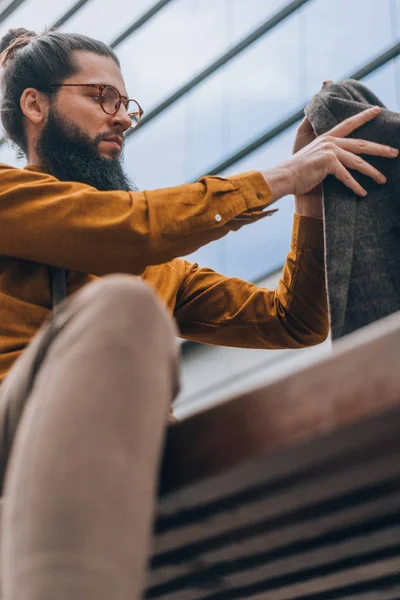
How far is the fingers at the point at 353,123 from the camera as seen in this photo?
2568 millimetres

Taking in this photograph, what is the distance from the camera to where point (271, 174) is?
250 centimetres

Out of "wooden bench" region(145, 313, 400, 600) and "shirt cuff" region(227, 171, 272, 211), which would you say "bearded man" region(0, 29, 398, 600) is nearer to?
"shirt cuff" region(227, 171, 272, 211)

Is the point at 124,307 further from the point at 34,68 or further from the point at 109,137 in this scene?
the point at 34,68

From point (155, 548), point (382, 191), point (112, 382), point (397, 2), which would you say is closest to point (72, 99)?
point (382, 191)

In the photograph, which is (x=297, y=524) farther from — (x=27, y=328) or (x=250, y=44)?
(x=250, y=44)

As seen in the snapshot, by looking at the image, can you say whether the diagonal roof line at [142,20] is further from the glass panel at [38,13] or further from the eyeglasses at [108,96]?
the eyeglasses at [108,96]

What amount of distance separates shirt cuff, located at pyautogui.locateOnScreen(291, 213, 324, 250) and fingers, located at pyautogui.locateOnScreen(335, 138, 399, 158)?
31 cm

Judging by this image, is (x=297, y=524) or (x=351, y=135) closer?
(x=297, y=524)

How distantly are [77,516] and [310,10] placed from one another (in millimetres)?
9254

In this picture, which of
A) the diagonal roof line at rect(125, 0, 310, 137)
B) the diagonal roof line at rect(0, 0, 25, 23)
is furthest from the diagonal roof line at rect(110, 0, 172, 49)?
the diagonal roof line at rect(0, 0, 25, 23)

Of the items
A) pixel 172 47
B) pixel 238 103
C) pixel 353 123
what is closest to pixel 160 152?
pixel 238 103

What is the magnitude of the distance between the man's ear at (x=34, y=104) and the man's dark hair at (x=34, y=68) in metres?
0.02

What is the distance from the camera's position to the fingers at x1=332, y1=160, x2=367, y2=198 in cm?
246

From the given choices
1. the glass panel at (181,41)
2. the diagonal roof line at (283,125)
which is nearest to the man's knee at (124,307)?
the diagonal roof line at (283,125)
